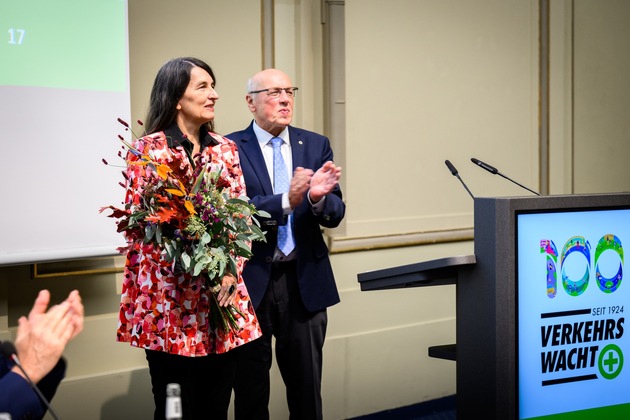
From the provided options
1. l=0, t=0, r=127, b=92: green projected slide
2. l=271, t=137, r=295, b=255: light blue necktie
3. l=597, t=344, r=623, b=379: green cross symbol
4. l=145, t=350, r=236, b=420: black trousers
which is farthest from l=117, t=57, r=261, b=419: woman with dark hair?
l=597, t=344, r=623, b=379: green cross symbol

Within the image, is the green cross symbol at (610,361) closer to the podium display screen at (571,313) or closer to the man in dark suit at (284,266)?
the podium display screen at (571,313)

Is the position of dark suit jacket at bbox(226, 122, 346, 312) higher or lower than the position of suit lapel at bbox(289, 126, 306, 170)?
lower

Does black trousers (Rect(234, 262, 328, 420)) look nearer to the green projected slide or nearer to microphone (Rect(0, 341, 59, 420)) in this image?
the green projected slide

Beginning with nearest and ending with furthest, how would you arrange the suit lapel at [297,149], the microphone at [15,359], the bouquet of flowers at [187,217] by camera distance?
the microphone at [15,359] < the bouquet of flowers at [187,217] < the suit lapel at [297,149]

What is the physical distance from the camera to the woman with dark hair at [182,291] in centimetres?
261

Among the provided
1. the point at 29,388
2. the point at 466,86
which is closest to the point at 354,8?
the point at 466,86

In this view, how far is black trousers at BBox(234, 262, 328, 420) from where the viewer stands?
3150 mm

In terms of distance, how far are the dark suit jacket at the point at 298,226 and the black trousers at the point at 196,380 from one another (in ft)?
1.22

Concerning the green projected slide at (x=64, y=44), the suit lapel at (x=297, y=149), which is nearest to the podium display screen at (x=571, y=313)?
the suit lapel at (x=297, y=149)

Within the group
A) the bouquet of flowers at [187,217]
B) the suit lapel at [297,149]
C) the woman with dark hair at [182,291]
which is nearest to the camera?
the bouquet of flowers at [187,217]

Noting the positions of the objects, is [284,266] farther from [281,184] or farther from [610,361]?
[610,361]

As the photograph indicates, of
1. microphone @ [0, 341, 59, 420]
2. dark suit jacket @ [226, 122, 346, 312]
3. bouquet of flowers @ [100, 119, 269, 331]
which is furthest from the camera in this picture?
dark suit jacket @ [226, 122, 346, 312]

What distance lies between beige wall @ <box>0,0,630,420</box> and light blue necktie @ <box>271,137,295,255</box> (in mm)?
834

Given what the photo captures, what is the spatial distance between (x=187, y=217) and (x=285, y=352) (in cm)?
101
